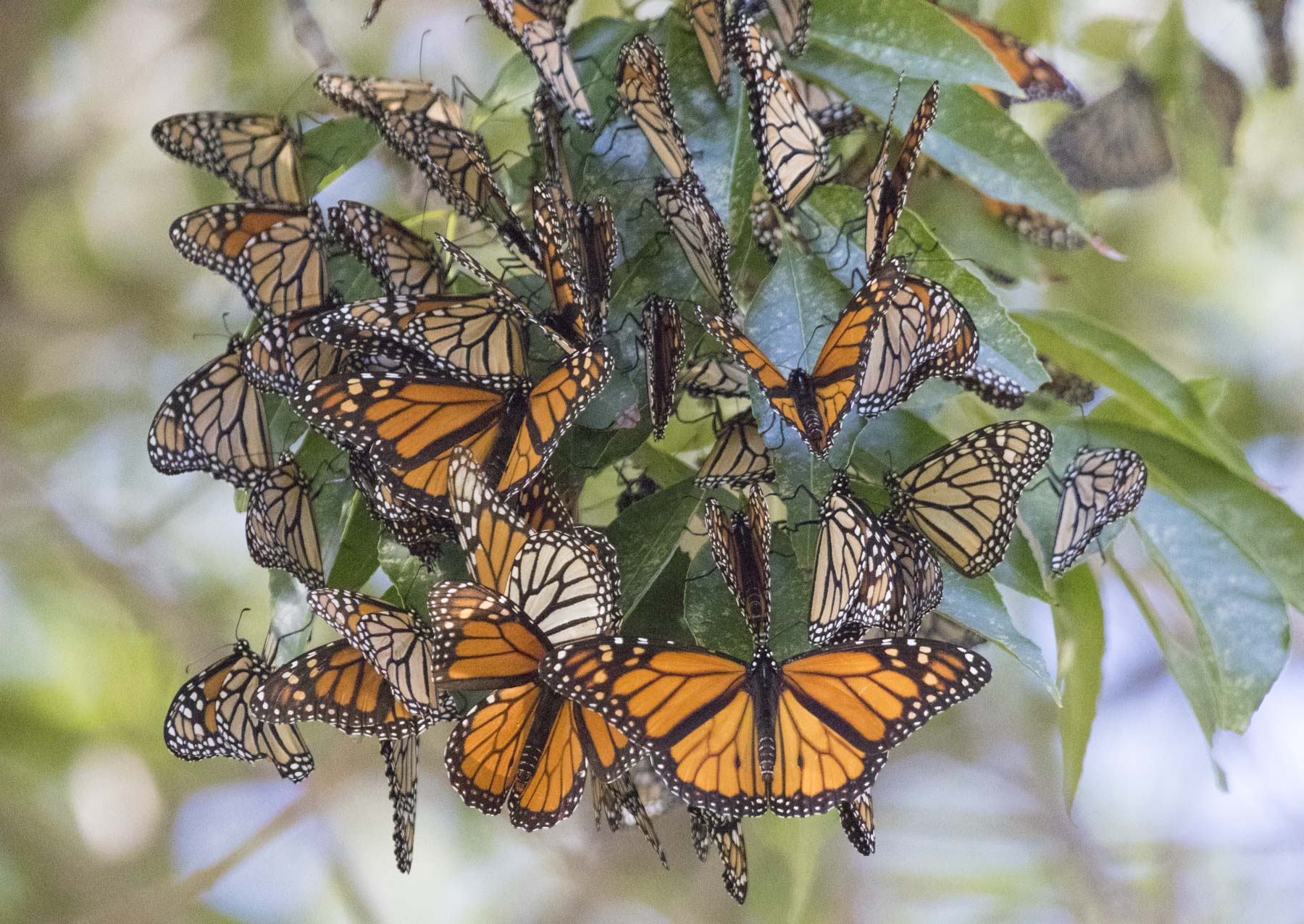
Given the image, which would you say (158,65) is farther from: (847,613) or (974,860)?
(974,860)

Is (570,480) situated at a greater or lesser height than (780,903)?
greater

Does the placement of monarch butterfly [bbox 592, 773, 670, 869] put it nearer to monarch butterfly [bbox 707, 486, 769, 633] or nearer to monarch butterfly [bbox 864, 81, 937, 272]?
monarch butterfly [bbox 707, 486, 769, 633]

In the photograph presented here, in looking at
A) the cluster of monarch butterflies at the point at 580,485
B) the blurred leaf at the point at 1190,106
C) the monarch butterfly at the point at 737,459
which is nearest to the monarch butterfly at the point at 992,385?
the cluster of monarch butterflies at the point at 580,485

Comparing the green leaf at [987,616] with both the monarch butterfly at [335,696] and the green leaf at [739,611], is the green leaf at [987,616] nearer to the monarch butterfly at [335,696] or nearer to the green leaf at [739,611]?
the green leaf at [739,611]

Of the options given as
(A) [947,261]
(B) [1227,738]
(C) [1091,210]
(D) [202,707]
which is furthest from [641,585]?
(B) [1227,738]

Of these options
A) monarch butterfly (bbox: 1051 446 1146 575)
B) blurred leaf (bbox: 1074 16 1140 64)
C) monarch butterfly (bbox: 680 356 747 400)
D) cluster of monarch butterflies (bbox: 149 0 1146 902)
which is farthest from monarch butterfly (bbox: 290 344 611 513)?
blurred leaf (bbox: 1074 16 1140 64)

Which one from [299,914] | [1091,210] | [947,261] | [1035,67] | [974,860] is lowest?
[299,914]

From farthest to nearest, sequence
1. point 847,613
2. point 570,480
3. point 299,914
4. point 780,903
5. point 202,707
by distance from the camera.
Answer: point 299,914, point 780,903, point 202,707, point 570,480, point 847,613
